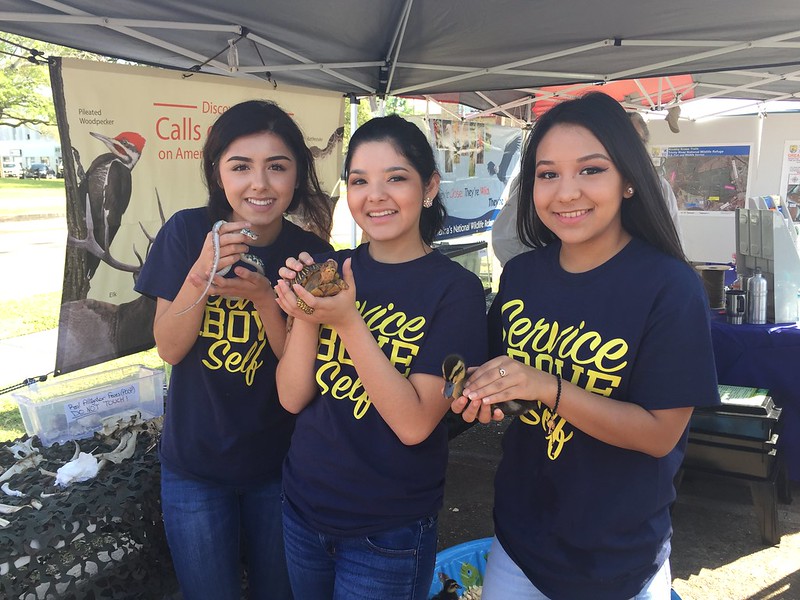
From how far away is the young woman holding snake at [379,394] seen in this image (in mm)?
1396

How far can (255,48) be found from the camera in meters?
3.59

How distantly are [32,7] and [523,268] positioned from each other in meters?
2.54

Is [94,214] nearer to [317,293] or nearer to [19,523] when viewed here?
[19,523]

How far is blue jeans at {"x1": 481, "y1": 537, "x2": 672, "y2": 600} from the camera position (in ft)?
4.62

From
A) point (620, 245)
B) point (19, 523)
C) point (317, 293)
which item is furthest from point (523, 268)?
point (19, 523)

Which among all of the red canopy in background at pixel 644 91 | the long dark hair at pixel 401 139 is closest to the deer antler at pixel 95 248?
the long dark hair at pixel 401 139

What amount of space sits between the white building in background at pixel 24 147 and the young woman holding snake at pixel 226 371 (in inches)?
1749

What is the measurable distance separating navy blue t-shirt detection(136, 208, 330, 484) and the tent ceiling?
5.21ft

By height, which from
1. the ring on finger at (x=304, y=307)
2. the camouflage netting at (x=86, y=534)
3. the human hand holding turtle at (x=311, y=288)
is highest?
the human hand holding turtle at (x=311, y=288)

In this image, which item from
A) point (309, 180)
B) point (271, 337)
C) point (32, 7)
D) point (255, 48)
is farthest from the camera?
point (255, 48)

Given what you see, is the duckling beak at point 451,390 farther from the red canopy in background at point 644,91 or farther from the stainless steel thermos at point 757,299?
the red canopy in background at point 644,91

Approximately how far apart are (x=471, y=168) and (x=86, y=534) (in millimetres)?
4957

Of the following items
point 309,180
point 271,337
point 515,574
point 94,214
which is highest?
point 309,180

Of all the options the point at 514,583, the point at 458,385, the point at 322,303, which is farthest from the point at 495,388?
the point at 514,583
